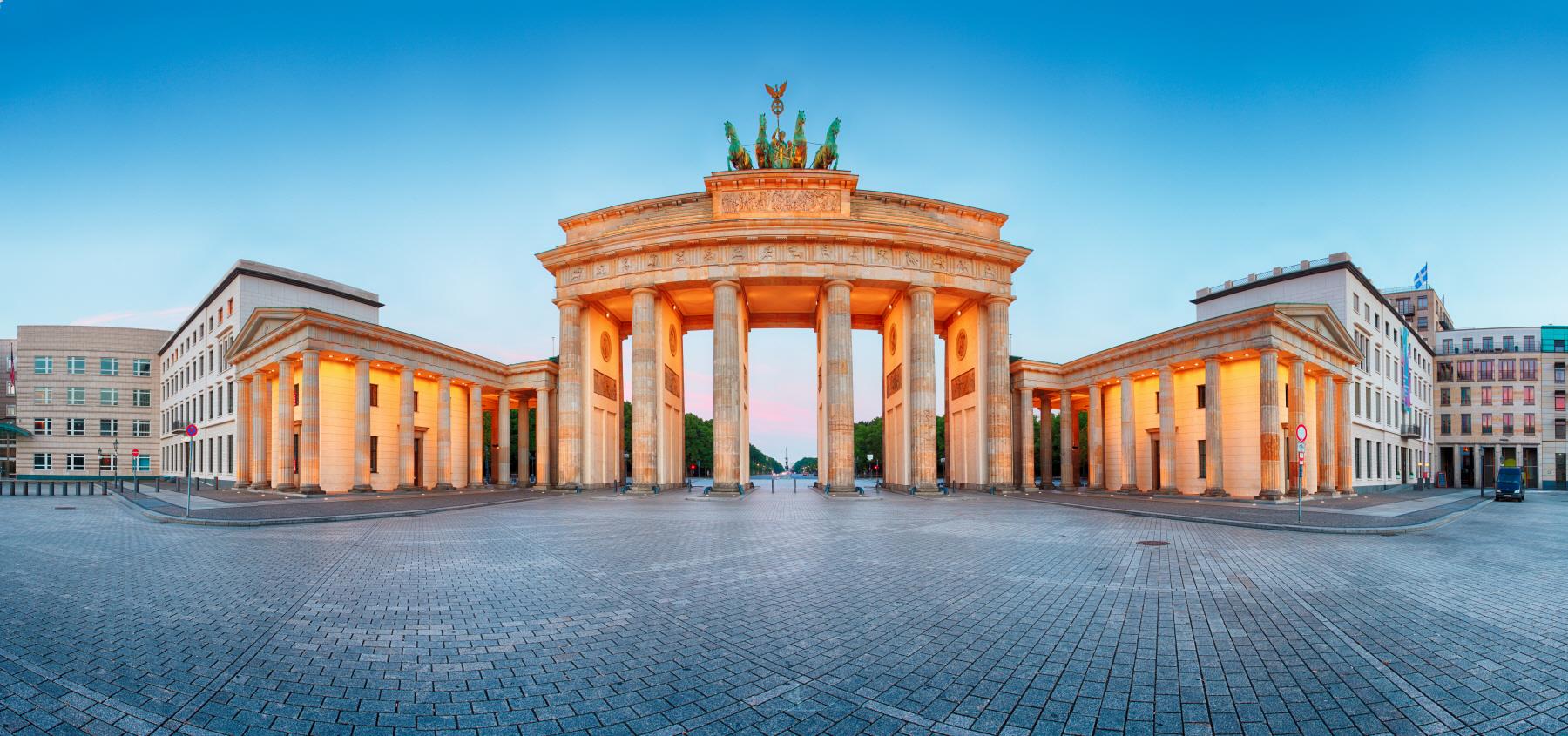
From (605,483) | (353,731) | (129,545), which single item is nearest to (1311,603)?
(353,731)

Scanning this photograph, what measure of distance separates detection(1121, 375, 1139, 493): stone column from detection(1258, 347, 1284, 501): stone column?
6.72 meters

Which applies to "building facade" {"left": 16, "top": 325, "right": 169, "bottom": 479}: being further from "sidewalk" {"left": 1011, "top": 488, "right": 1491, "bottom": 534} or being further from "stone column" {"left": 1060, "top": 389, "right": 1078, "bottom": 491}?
"sidewalk" {"left": 1011, "top": 488, "right": 1491, "bottom": 534}

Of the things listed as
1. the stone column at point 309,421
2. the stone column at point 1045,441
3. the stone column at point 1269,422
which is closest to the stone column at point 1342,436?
the stone column at point 1269,422

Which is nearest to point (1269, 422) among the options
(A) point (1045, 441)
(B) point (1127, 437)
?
(B) point (1127, 437)

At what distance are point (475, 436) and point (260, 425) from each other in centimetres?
1164

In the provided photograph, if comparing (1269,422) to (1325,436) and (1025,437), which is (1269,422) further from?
(1025,437)

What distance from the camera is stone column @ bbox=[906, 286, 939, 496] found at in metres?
39.2

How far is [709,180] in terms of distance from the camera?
136ft

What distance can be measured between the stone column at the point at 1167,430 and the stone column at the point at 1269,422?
4.11 metres

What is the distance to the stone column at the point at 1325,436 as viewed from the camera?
3688 centimetres

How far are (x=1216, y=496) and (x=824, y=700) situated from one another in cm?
3554

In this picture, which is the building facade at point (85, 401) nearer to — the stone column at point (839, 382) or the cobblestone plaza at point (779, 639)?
the stone column at point (839, 382)

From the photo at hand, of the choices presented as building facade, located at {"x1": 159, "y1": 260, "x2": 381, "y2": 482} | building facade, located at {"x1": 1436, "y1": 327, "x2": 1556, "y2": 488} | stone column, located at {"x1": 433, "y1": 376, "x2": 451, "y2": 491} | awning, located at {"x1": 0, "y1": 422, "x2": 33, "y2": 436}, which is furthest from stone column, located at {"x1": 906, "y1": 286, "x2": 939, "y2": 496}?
awning, located at {"x1": 0, "y1": 422, "x2": 33, "y2": 436}

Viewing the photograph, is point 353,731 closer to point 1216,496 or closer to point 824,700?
point 824,700
